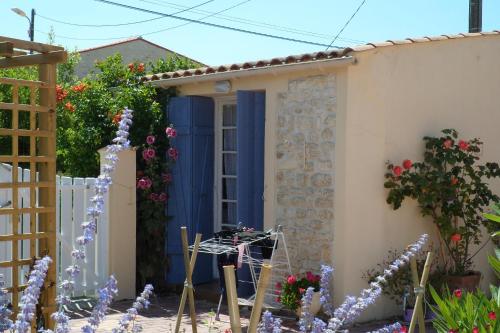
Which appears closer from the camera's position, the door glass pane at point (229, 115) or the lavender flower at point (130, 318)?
the lavender flower at point (130, 318)

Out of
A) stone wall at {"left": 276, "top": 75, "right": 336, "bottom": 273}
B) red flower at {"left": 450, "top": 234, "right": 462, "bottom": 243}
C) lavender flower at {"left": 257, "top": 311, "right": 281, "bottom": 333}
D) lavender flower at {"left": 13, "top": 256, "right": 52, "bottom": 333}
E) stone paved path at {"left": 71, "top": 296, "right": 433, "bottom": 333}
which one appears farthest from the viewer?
red flower at {"left": 450, "top": 234, "right": 462, "bottom": 243}

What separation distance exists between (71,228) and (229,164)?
6.90 ft

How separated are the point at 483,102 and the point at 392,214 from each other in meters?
2.06

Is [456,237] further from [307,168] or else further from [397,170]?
[307,168]

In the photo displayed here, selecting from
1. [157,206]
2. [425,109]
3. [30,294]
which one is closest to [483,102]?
[425,109]

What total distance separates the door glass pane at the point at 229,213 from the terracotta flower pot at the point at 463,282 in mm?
2652

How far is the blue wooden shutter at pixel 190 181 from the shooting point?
8.98 m

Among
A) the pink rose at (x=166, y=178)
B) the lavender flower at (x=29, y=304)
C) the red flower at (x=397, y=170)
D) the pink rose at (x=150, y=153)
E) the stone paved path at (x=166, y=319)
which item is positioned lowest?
the stone paved path at (x=166, y=319)

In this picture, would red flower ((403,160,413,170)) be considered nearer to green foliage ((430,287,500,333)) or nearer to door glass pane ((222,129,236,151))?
door glass pane ((222,129,236,151))

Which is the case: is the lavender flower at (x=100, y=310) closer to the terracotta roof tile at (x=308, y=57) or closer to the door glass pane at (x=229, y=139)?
the terracotta roof tile at (x=308, y=57)

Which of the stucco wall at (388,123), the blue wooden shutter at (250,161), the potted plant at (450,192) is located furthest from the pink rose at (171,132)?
the potted plant at (450,192)

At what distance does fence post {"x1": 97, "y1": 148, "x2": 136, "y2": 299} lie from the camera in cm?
840

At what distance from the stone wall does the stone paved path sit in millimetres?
778

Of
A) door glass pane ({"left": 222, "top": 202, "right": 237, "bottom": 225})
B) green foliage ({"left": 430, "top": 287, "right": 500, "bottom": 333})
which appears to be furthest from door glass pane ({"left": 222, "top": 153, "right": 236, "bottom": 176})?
green foliage ({"left": 430, "top": 287, "right": 500, "bottom": 333})
